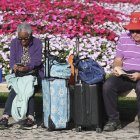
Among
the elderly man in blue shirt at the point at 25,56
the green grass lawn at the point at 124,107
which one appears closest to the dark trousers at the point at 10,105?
the elderly man in blue shirt at the point at 25,56

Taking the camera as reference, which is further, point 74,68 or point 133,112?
point 133,112

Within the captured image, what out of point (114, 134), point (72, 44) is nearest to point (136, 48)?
point (114, 134)

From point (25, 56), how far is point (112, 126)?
1.34 meters

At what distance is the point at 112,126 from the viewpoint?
7859 millimetres

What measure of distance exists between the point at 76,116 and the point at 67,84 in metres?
0.36

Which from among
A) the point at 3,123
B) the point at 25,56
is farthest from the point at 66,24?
the point at 3,123

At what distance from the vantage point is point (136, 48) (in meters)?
8.01

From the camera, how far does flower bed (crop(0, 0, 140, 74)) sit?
36.7ft

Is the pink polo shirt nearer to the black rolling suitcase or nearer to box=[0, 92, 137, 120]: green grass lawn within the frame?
the black rolling suitcase

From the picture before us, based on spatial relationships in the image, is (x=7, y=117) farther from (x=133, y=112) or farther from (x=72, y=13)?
(x=72, y=13)

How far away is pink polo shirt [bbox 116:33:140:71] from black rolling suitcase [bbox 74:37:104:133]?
1.39 feet

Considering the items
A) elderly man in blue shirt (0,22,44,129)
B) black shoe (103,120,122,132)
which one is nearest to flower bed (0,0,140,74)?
elderly man in blue shirt (0,22,44,129)

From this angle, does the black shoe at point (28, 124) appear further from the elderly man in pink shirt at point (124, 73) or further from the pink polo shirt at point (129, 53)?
the pink polo shirt at point (129, 53)

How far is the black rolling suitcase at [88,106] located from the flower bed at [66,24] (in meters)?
2.82
